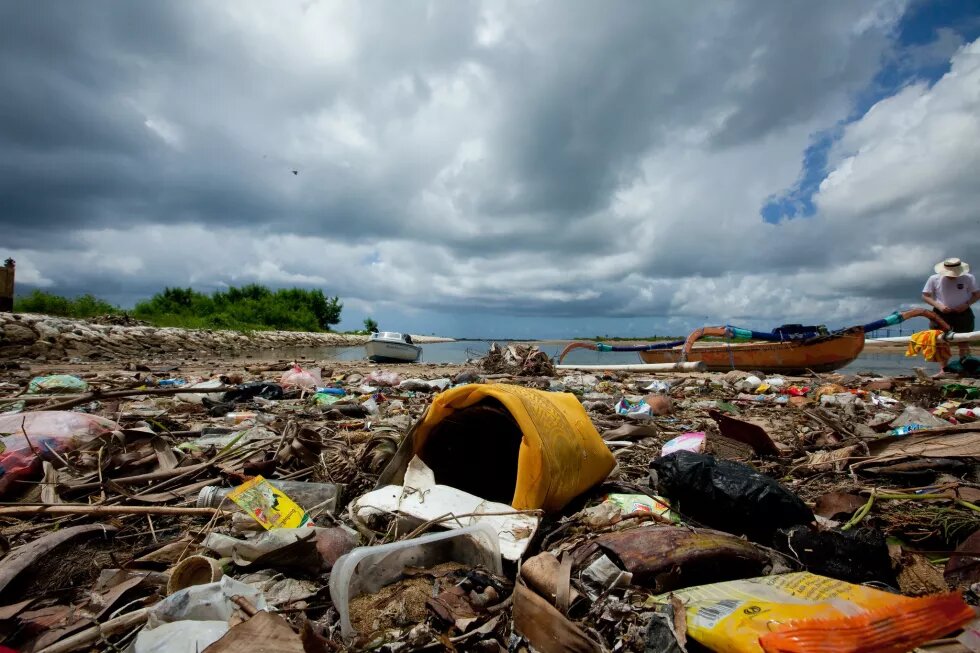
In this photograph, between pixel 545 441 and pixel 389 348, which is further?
pixel 389 348

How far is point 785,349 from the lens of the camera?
12086mm

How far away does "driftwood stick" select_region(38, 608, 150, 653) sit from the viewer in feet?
4.58

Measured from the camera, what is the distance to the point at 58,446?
10.0 ft

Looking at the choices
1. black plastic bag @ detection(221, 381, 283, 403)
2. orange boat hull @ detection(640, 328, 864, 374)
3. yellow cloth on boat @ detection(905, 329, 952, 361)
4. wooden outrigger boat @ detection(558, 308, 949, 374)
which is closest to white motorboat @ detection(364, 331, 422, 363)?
wooden outrigger boat @ detection(558, 308, 949, 374)

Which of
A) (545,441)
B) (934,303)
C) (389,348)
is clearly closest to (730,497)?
(545,441)

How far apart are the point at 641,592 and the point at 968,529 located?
1.70 metres

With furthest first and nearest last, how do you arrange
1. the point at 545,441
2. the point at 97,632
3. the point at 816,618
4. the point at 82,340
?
the point at 82,340 → the point at 545,441 → the point at 97,632 → the point at 816,618

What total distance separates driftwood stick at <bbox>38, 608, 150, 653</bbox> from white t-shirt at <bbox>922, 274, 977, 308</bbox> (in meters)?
12.6

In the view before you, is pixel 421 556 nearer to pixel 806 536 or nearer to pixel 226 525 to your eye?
pixel 226 525

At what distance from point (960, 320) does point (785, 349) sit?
342 cm

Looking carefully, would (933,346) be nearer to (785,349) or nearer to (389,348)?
(785,349)

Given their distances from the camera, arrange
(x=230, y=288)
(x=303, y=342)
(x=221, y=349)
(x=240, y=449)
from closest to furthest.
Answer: (x=240, y=449)
(x=221, y=349)
(x=303, y=342)
(x=230, y=288)

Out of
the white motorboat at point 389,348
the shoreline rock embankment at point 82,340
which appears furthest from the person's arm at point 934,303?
the shoreline rock embankment at point 82,340

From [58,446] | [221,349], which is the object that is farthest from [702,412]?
[221,349]
